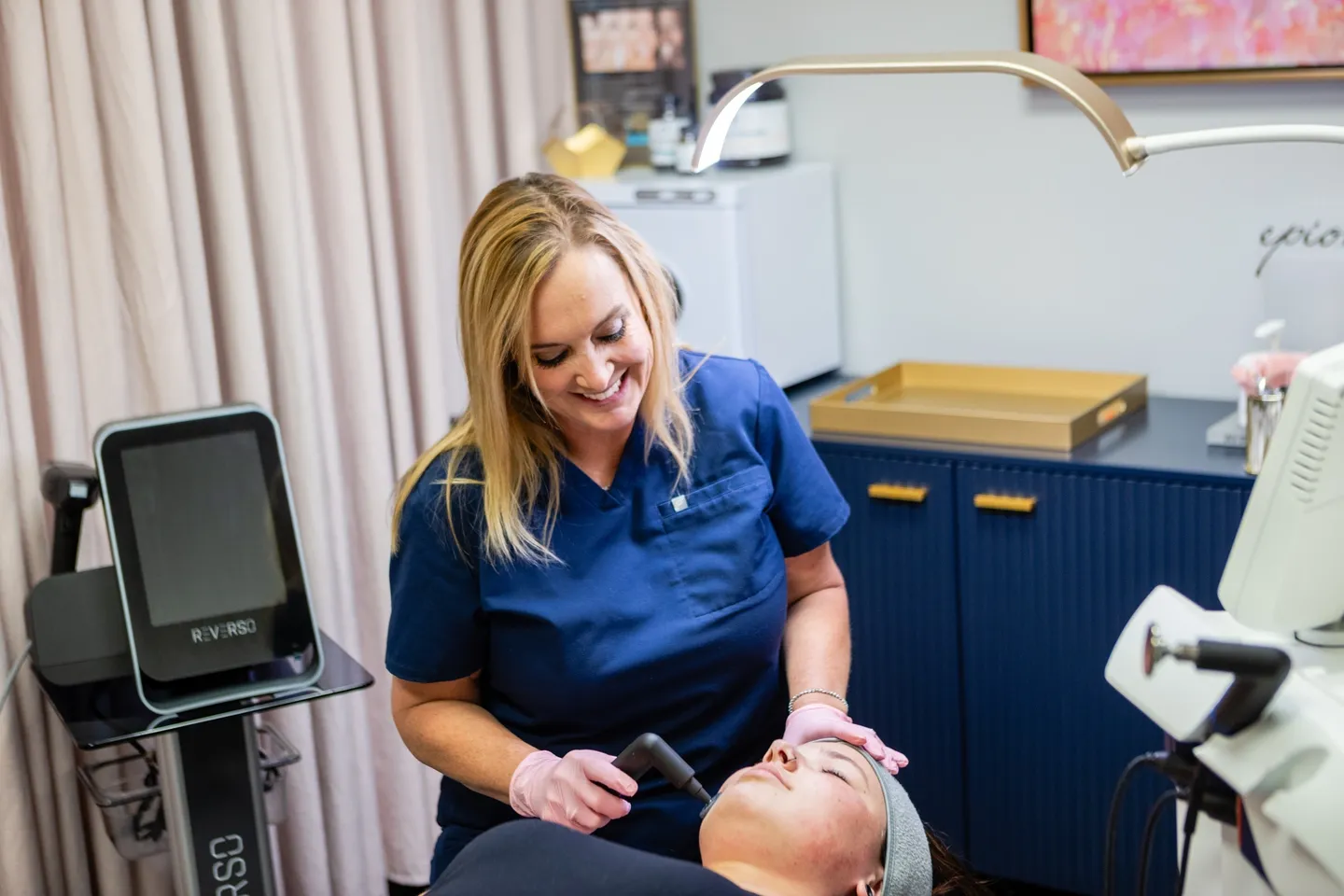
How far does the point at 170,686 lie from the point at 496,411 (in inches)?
25.9

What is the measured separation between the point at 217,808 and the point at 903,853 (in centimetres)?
101

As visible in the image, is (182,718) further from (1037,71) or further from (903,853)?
(1037,71)

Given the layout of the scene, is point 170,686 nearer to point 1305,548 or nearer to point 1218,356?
point 1305,548

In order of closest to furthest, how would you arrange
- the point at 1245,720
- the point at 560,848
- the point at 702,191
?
1. the point at 1245,720
2. the point at 560,848
3. the point at 702,191

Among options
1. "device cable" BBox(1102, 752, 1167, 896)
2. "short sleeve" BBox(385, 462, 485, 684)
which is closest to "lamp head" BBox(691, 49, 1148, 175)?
"device cable" BBox(1102, 752, 1167, 896)

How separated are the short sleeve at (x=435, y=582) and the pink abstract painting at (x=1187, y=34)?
1534 millimetres

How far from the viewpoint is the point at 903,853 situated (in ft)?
4.76

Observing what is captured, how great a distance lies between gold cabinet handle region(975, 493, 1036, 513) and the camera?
2480 millimetres

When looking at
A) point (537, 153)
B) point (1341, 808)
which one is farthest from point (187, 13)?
point (1341, 808)

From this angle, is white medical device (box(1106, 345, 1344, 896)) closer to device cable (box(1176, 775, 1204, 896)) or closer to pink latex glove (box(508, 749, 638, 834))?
device cable (box(1176, 775, 1204, 896))

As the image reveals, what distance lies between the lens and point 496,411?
1670mm

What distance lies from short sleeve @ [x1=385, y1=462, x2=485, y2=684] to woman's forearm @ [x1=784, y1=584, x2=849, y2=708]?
39cm

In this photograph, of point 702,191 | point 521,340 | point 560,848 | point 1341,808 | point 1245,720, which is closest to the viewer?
point 1341,808

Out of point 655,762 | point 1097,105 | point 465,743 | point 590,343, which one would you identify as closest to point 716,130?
point 590,343
